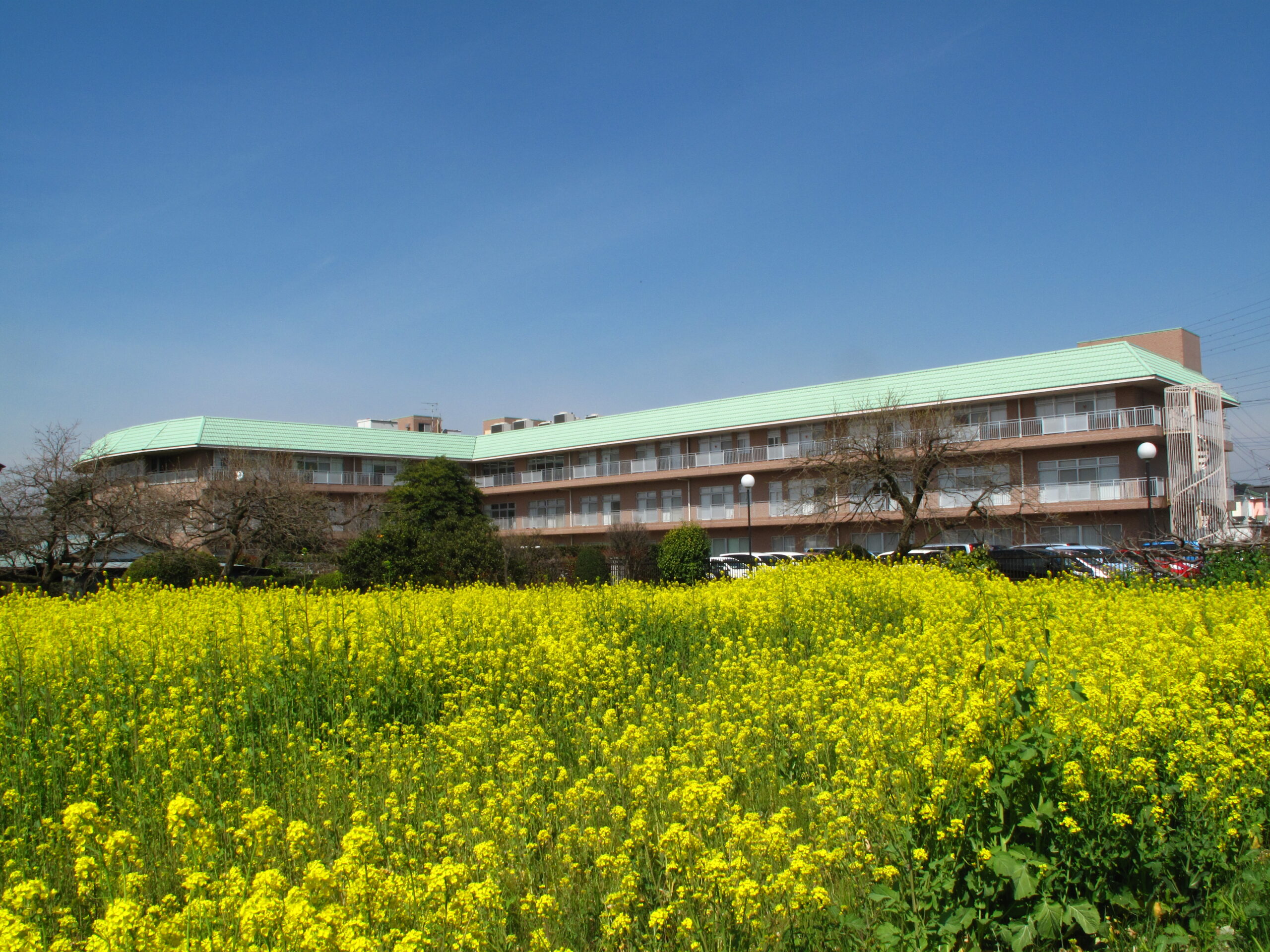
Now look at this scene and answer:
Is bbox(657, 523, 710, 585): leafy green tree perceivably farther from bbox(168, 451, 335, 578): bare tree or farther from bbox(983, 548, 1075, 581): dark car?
bbox(168, 451, 335, 578): bare tree

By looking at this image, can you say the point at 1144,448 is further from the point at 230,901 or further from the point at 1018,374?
the point at 230,901

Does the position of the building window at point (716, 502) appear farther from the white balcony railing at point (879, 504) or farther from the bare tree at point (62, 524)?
the bare tree at point (62, 524)

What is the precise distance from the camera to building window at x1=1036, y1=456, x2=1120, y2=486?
3441cm

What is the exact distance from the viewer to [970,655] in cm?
470

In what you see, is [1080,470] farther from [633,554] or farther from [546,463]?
[546,463]

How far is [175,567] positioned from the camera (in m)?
23.4

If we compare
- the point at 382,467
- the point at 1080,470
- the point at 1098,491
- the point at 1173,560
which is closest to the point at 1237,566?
the point at 1173,560

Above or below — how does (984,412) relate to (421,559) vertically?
above

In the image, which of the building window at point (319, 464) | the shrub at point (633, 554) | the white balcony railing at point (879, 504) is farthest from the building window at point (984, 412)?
the building window at point (319, 464)

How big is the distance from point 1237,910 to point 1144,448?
21214 millimetres

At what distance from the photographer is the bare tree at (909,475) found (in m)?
26.7

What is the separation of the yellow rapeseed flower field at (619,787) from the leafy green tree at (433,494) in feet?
104

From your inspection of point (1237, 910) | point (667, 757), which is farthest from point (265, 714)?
point (1237, 910)

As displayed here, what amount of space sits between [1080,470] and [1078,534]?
2.43 m
